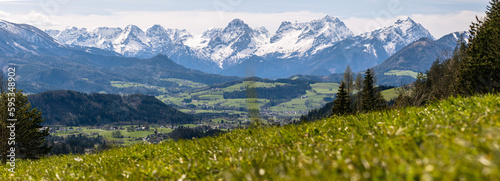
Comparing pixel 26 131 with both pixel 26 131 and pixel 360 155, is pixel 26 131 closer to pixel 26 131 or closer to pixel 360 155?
pixel 26 131

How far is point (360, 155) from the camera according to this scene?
4457 millimetres

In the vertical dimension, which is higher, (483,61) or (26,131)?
(483,61)

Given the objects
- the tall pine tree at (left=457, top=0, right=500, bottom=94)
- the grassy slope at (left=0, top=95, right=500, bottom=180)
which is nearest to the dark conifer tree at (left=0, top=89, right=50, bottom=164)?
the grassy slope at (left=0, top=95, right=500, bottom=180)

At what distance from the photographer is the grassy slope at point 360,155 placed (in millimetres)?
3369

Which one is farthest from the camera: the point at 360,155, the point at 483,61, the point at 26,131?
the point at 483,61

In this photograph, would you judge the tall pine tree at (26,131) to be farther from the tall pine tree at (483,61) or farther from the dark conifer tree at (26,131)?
the tall pine tree at (483,61)

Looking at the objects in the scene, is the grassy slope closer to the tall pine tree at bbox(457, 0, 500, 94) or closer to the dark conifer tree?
the dark conifer tree

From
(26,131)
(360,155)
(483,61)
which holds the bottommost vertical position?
(26,131)

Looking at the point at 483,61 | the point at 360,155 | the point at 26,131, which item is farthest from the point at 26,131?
the point at 483,61

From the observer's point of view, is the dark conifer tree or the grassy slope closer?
the grassy slope

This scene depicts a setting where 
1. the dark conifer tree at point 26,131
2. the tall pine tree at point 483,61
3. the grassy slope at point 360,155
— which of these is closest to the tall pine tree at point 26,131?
the dark conifer tree at point 26,131

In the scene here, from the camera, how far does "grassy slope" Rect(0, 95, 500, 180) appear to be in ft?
11.1

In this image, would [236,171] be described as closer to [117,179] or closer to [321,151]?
[321,151]


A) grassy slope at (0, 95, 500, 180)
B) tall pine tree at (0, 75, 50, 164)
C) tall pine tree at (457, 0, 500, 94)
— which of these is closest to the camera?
grassy slope at (0, 95, 500, 180)
